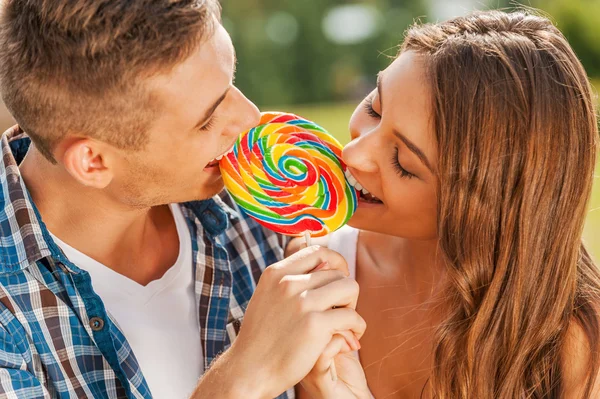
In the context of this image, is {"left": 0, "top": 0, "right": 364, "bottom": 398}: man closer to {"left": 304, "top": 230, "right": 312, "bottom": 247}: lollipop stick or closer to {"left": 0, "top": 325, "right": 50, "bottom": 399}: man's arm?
{"left": 0, "top": 325, "right": 50, "bottom": 399}: man's arm

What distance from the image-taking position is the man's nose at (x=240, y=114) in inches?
112

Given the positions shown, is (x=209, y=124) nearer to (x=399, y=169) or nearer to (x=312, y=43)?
(x=399, y=169)

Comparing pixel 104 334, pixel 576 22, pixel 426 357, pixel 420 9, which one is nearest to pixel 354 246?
pixel 426 357

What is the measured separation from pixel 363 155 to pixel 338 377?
0.82 meters

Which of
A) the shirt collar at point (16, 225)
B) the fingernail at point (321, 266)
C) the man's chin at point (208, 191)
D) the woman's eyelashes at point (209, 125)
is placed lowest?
the fingernail at point (321, 266)

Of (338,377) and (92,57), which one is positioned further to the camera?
(338,377)

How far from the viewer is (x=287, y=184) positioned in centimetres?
293

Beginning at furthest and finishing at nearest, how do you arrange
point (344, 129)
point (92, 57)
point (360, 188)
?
1. point (344, 129)
2. point (360, 188)
3. point (92, 57)

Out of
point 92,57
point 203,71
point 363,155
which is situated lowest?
point 363,155

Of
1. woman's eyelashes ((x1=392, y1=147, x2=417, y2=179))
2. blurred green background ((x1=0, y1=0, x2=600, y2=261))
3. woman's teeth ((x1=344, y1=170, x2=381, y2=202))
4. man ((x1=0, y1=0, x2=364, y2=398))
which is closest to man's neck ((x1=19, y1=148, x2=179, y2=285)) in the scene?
man ((x1=0, y1=0, x2=364, y2=398))

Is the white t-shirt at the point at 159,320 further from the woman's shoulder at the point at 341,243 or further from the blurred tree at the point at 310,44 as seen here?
the blurred tree at the point at 310,44

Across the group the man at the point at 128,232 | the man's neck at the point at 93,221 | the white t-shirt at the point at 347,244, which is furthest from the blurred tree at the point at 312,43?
the man at the point at 128,232

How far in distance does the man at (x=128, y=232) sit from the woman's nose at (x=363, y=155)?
1.22ft

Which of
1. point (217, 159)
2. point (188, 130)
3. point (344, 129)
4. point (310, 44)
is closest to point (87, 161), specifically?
point (188, 130)
